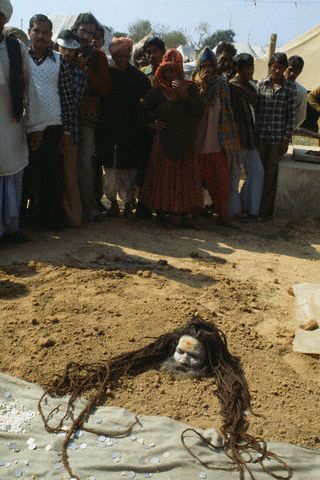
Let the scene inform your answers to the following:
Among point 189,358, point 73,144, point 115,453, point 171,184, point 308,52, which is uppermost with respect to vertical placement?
point 308,52

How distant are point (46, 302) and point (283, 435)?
6.12 feet

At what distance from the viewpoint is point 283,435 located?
2.75 meters

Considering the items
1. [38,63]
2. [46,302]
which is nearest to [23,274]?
[46,302]

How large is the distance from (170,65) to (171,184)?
3.68 ft

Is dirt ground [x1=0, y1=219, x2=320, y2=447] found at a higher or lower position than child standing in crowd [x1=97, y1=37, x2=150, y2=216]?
lower

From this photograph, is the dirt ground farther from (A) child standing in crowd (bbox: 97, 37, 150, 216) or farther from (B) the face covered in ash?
(A) child standing in crowd (bbox: 97, 37, 150, 216)

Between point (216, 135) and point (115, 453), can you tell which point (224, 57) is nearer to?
point (216, 135)

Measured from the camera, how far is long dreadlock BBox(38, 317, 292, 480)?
8.41 feet

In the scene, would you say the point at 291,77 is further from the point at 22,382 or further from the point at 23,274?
the point at 22,382

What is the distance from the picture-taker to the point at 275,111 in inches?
240

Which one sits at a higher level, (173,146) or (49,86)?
(49,86)

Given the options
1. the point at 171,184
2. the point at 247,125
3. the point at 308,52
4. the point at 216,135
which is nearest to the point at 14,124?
the point at 171,184

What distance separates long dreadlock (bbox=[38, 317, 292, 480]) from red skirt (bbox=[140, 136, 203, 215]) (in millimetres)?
2478

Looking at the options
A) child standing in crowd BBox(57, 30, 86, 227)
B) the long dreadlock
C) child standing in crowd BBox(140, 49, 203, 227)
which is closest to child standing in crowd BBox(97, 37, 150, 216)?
child standing in crowd BBox(140, 49, 203, 227)
